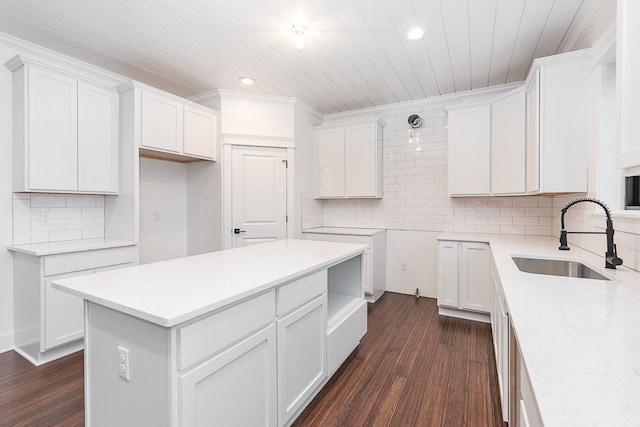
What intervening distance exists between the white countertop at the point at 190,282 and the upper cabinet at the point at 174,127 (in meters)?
1.71

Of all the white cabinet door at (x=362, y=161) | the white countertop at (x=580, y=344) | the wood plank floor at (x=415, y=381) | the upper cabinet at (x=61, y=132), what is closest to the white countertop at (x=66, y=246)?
the upper cabinet at (x=61, y=132)

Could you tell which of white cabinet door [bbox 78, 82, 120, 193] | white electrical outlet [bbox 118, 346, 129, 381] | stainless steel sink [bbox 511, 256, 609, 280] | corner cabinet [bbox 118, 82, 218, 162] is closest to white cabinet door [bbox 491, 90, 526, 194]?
stainless steel sink [bbox 511, 256, 609, 280]

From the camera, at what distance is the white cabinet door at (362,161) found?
4.12m

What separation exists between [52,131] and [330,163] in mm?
3075

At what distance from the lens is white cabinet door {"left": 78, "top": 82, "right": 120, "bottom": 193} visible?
280 centimetres

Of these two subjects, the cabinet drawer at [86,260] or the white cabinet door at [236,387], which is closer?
the white cabinet door at [236,387]

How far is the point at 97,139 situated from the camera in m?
2.91

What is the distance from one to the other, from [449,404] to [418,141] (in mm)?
3166

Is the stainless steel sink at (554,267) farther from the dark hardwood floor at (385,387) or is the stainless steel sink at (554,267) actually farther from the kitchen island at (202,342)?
the kitchen island at (202,342)

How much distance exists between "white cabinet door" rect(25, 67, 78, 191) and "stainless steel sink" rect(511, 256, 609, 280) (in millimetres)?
3810

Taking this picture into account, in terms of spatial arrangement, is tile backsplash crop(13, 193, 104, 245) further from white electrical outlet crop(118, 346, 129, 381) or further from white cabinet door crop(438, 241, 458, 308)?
white cabinet door crop(438, 241, 458, 308)

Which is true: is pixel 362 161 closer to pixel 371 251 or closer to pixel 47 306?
pixel 371 251

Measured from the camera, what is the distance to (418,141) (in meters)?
4.13

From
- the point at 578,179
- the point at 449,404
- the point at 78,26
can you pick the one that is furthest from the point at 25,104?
the point at 578,179
